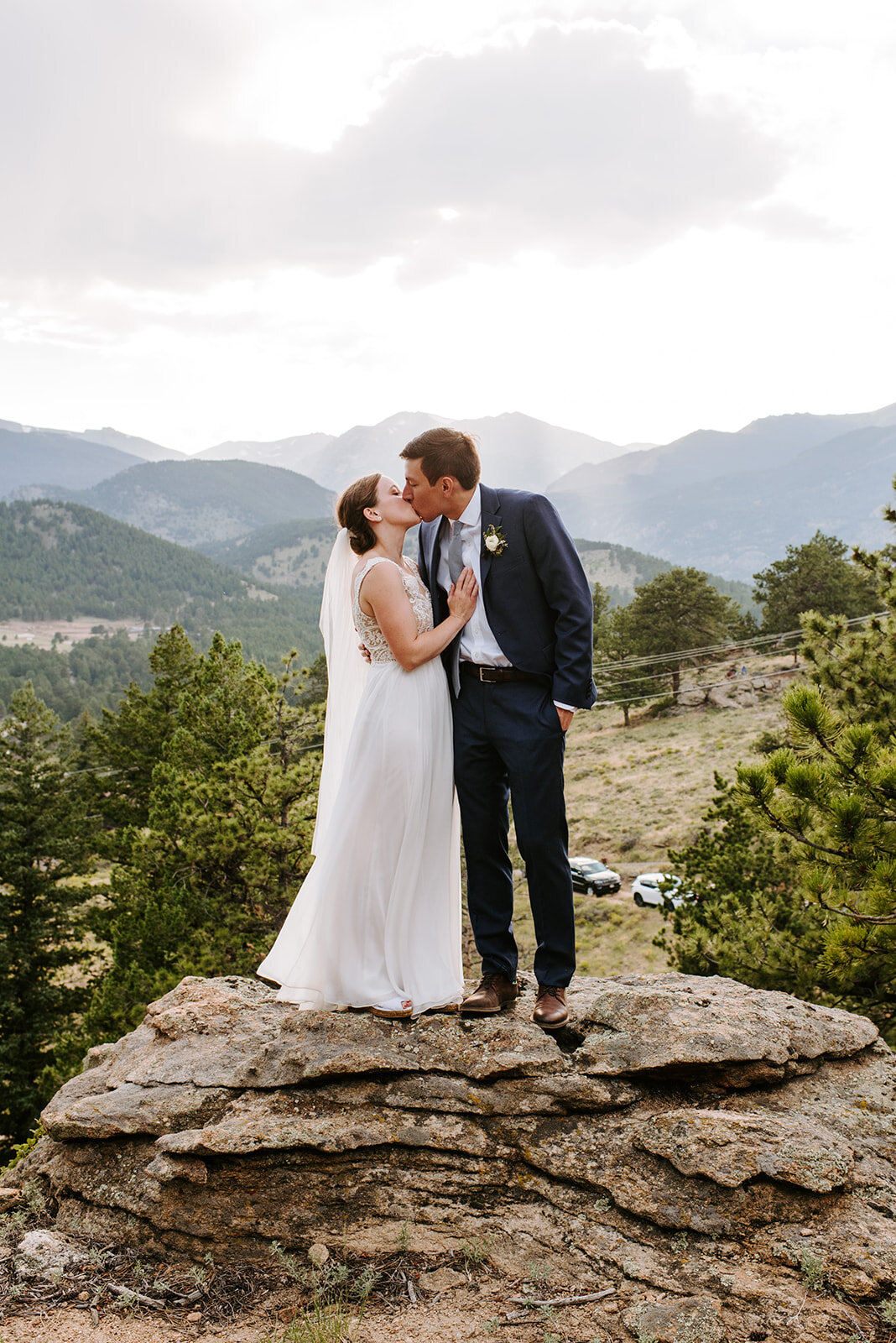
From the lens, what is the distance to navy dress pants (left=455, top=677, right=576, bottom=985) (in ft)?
14.4

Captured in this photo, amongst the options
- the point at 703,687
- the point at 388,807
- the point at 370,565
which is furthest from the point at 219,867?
the point at 703,687

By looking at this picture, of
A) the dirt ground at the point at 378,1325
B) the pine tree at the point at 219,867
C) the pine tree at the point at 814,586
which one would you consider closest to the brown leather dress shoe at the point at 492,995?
the dirt ground at the point at 378,1325

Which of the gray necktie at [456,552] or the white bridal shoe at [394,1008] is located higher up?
the gray necktie at [456,552]

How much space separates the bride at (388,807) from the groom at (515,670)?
14 centimetres

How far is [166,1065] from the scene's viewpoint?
4.75 m

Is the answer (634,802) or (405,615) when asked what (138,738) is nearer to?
(634,802)

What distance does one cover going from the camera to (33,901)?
72.9 ft

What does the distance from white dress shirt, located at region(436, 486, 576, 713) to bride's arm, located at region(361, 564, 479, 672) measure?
75 mm

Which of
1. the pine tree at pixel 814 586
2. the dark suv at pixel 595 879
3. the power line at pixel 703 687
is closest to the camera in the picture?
the dark suv at pixel 595 879

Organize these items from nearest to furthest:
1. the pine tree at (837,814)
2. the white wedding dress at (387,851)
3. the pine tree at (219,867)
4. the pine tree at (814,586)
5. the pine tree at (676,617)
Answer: the white wedding dress at (387,851) → the pine tree at (837,814) → the pine tree at (219,867) → the pine tree at (814,586) → the pine tree at (676,617)

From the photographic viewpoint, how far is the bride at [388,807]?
4.53 meters

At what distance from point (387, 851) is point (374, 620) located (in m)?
1.29

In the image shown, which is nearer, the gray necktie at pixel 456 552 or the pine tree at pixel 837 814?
the gray necktie at pixel 456 552

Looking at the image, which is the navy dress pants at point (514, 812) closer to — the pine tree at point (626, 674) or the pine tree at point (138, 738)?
the pine tree at point (138, 738)
